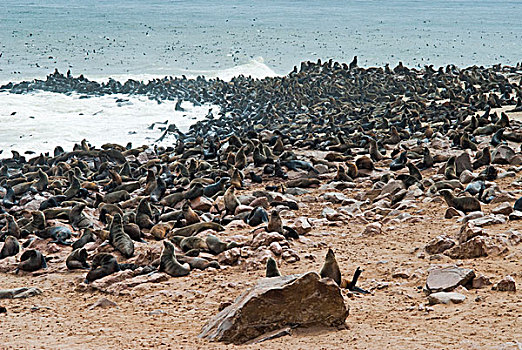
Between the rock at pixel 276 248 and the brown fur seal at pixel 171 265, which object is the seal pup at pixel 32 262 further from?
the rock at pixel 276 248

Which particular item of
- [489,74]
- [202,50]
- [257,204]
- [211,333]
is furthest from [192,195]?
[202,50]

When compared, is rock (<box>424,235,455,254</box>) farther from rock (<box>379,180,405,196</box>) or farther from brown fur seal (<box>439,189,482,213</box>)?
rock (<box>379,180,405,196</box>)

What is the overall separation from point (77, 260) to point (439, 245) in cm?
437

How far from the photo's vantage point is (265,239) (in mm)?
7527

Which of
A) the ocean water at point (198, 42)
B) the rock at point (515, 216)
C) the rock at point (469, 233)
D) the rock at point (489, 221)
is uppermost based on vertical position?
the rock at point (469, 233)

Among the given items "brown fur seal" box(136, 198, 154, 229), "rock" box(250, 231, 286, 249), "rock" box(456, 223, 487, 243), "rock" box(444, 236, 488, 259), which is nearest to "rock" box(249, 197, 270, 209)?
"brown fur seal" box(136, 198, 154, 229)

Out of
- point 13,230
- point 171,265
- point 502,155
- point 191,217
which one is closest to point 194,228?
point 191,217

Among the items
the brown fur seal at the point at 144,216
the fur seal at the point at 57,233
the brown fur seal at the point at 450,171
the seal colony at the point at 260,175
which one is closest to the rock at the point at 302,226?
the seal colony at the point at 260,175

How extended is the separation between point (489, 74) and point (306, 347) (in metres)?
21.1

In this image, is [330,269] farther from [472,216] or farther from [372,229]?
→ [472,216]

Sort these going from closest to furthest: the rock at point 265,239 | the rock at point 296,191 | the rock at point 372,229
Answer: the rock at point 265,239
the rock at point 372,229
the rock at point 296,191

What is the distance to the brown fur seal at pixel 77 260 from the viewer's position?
773 cm

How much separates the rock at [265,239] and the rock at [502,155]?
5.64 metres

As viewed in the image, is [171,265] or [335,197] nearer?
[171,265]
